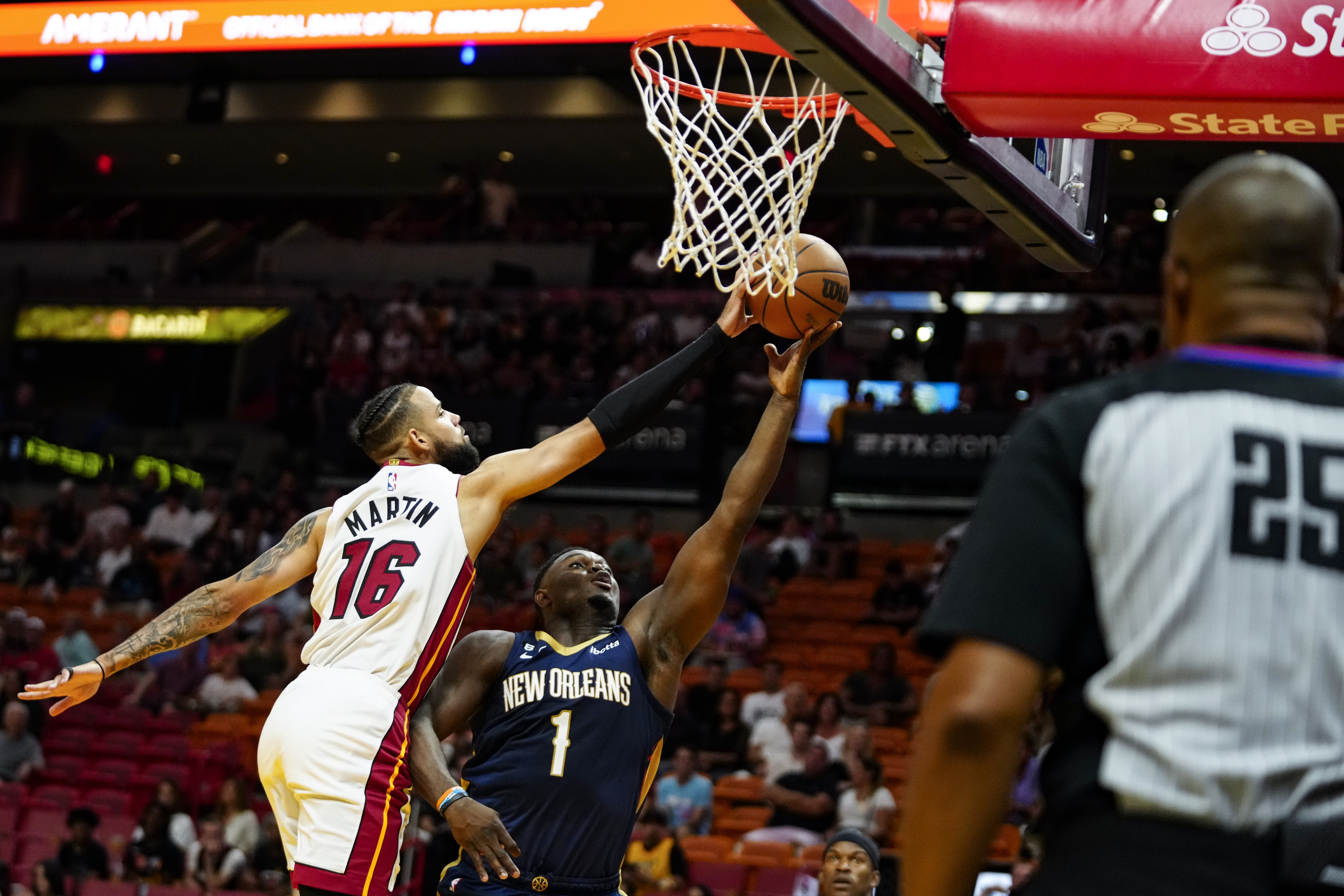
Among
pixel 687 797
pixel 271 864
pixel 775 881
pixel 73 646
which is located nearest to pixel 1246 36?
pixel 775 881

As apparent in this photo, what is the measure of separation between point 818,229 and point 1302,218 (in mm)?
17378

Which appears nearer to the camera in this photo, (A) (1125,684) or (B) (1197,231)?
(A) (1125,684)

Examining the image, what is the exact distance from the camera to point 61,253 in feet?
72.3

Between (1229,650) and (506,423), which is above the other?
(506,423)

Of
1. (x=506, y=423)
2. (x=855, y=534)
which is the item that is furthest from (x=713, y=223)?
(x=506, y=423)

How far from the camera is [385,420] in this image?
173 inches

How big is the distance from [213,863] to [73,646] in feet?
14.9

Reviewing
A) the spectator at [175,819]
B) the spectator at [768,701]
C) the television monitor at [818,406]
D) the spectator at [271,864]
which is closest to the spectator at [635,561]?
the spectator at [768,701]

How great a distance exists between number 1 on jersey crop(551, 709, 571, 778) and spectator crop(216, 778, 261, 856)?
242 inches

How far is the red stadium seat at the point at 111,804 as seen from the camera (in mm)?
11125

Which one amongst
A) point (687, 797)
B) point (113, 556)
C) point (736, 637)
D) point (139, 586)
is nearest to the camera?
point (687, 797)

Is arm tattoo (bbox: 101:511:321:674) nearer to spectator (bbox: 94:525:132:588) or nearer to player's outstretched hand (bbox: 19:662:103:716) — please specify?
player's outstretched hand (bbox: 19:662:103:716)

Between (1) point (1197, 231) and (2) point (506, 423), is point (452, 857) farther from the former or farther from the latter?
(2) point (506, 423)

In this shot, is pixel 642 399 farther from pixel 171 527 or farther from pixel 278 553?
pixel 171 527
